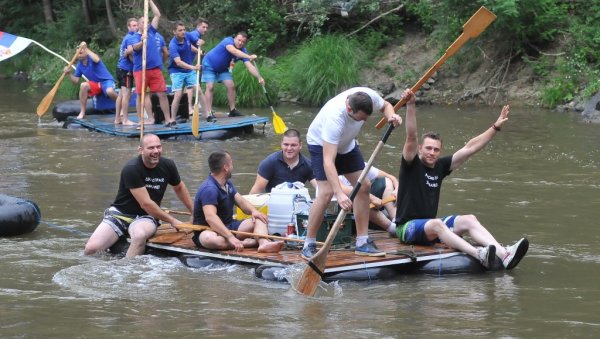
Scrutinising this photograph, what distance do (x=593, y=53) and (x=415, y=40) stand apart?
467cm

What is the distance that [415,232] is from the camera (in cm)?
908

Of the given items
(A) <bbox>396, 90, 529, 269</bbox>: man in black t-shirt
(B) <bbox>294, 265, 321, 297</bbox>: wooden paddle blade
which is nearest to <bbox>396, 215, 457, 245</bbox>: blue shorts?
(A) <bbox>396, 90, 529, 269</bbox>: man in black t-shirt

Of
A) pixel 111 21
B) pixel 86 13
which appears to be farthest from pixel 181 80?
pixel 86 13

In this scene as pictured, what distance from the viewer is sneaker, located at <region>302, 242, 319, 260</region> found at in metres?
8.66

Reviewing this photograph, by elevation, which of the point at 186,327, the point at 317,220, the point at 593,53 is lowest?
the point at 186,327

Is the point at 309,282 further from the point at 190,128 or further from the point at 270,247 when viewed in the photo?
the point at 190,128

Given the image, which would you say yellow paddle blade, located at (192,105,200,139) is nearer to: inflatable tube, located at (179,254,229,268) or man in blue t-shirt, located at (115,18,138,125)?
man in blue t-shirt, located at (115,18,138,125)

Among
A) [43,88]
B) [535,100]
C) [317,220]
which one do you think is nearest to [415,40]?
[535,100]

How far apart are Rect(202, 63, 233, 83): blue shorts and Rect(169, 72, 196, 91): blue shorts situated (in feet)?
0.70

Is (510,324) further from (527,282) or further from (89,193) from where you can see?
(89,193)

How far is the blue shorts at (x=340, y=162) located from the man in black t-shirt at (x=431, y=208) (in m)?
0.40

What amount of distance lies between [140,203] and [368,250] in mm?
2014

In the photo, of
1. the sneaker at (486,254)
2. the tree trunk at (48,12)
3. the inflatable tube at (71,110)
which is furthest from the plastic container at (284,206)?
the tree trunk at (48,12)

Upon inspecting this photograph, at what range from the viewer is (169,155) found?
15.6 m
